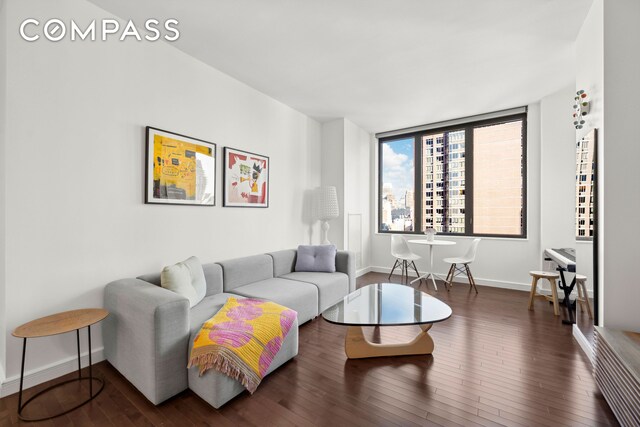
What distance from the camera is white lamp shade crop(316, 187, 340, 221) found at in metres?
4.36

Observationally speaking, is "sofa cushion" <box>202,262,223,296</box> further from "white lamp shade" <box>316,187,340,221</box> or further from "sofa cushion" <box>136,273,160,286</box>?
"white lamp shade" <box>316,187,340,221</box>

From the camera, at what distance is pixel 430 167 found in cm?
513

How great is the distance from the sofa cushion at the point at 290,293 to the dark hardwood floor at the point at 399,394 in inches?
12.8

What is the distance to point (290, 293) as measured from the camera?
2.72 m

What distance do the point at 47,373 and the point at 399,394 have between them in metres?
2.43

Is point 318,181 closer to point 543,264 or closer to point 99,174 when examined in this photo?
point 99,174

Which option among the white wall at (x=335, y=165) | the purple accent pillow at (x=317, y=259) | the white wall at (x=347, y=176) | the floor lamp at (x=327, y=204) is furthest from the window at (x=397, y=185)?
the purple accent pillow at (x=317, y=259)

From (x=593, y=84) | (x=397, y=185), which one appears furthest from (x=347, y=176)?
(x=593, y=84)

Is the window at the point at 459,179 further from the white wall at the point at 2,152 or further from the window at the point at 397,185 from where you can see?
the white wall at the point at 2,152

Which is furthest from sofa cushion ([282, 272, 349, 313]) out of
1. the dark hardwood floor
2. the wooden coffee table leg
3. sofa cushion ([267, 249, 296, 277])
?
the wooden coffee table leg

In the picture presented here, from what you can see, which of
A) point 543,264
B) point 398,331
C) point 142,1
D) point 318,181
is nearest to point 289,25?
point 142,1

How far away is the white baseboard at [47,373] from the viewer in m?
1.78

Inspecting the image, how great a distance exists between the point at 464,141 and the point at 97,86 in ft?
16.4

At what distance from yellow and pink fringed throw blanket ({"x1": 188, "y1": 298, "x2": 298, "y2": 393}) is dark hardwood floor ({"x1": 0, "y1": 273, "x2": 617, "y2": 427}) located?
192 millimetres
